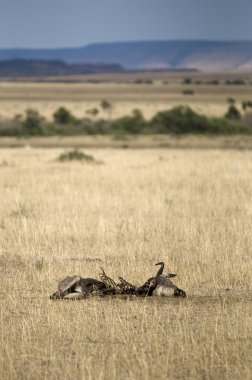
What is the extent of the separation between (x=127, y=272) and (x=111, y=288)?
1.46m

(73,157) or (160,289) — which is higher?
(160,289)

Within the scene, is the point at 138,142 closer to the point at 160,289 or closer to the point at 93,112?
the point at 93,112

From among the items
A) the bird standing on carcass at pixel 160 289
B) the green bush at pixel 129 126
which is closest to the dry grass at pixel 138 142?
the green bush at pixel 129 126

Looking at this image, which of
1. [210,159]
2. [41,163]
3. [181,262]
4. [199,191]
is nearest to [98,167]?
[41,163]

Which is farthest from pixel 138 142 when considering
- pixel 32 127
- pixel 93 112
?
pixel 93 112

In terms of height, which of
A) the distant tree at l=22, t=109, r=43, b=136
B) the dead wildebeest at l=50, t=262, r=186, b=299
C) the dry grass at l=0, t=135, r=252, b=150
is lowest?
the dry grass at l=0, t=135, r=252, b=150

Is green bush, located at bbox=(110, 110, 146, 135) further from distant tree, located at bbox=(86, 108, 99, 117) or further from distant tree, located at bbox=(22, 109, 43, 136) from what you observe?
distant tree, located at bbox=(86, 108, 99, 117)

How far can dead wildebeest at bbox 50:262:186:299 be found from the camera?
32.1ft

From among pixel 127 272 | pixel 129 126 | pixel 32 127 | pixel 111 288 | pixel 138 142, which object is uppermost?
pixel 111 288

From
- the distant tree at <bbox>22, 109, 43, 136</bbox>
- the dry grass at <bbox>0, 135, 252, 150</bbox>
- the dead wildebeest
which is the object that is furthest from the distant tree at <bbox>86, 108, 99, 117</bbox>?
the dead wildebeest

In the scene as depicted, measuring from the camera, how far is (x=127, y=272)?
11398 mm

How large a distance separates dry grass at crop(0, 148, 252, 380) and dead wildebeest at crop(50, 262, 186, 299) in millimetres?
156

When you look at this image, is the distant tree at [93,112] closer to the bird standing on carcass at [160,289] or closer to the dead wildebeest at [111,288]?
the dead wildebeest at [111,288]

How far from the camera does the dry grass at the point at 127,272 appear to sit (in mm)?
7508
